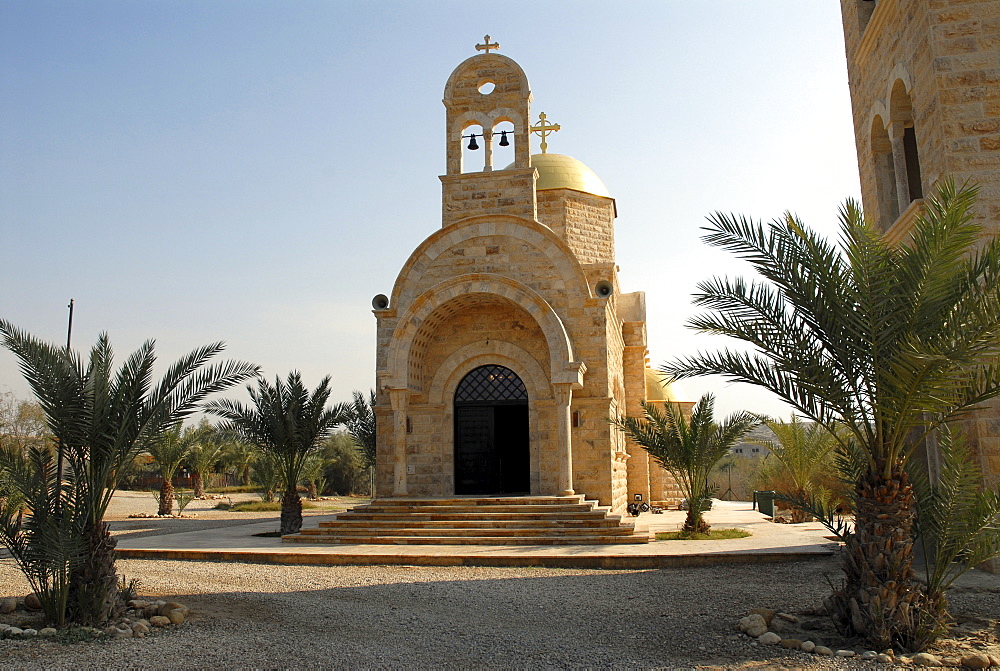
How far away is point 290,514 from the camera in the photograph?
14031 mm

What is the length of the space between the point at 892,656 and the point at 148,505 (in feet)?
91.8

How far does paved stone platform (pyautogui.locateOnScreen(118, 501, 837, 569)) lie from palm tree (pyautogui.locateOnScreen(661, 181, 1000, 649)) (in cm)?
399

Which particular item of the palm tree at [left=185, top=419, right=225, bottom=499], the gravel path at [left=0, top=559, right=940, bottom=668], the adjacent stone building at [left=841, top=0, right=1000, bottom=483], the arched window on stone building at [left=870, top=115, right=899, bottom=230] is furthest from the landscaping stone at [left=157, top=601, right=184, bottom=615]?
the palm tree at [left=185, top=419, right=225, bottom=499]

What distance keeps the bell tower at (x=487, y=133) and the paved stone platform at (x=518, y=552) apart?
7.04m

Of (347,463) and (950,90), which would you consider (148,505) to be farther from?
(950,90)

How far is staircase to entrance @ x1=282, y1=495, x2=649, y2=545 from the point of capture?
1182 cm

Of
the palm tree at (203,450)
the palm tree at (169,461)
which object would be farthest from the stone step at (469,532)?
the palm tree at (203,450)

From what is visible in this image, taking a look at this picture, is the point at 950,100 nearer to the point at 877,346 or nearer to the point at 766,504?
the point at 877,346

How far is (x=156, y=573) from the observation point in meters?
9.80

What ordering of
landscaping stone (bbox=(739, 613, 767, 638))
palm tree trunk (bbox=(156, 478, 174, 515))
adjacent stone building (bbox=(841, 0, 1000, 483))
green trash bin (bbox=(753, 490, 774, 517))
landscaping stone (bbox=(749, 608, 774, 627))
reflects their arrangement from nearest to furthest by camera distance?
landscaping stone (bbox=(739, 613, 767, 638)) → landscaping stone (bbox=(749, 608, 774, 627)) → adjacent stone building (bbox=(841, 0, 1000, 483)) → green trash bin (bbox=(753, 490, 774, 517)) → palm tree trunk (bbox=(156, 478, 174, 515))

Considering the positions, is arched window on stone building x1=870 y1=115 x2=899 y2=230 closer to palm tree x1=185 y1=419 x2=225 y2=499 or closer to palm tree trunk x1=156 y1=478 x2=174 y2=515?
palm tree trunk x1=156 y1=478 x2=174 y2=515

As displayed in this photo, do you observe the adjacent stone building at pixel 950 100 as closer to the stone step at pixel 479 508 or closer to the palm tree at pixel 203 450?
the stone step at pixel 479 508

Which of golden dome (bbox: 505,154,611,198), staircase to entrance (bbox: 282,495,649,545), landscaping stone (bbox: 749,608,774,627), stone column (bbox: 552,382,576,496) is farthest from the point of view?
golden dome (bbox: 505,154,611,198)

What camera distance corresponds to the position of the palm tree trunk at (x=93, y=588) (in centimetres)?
644
